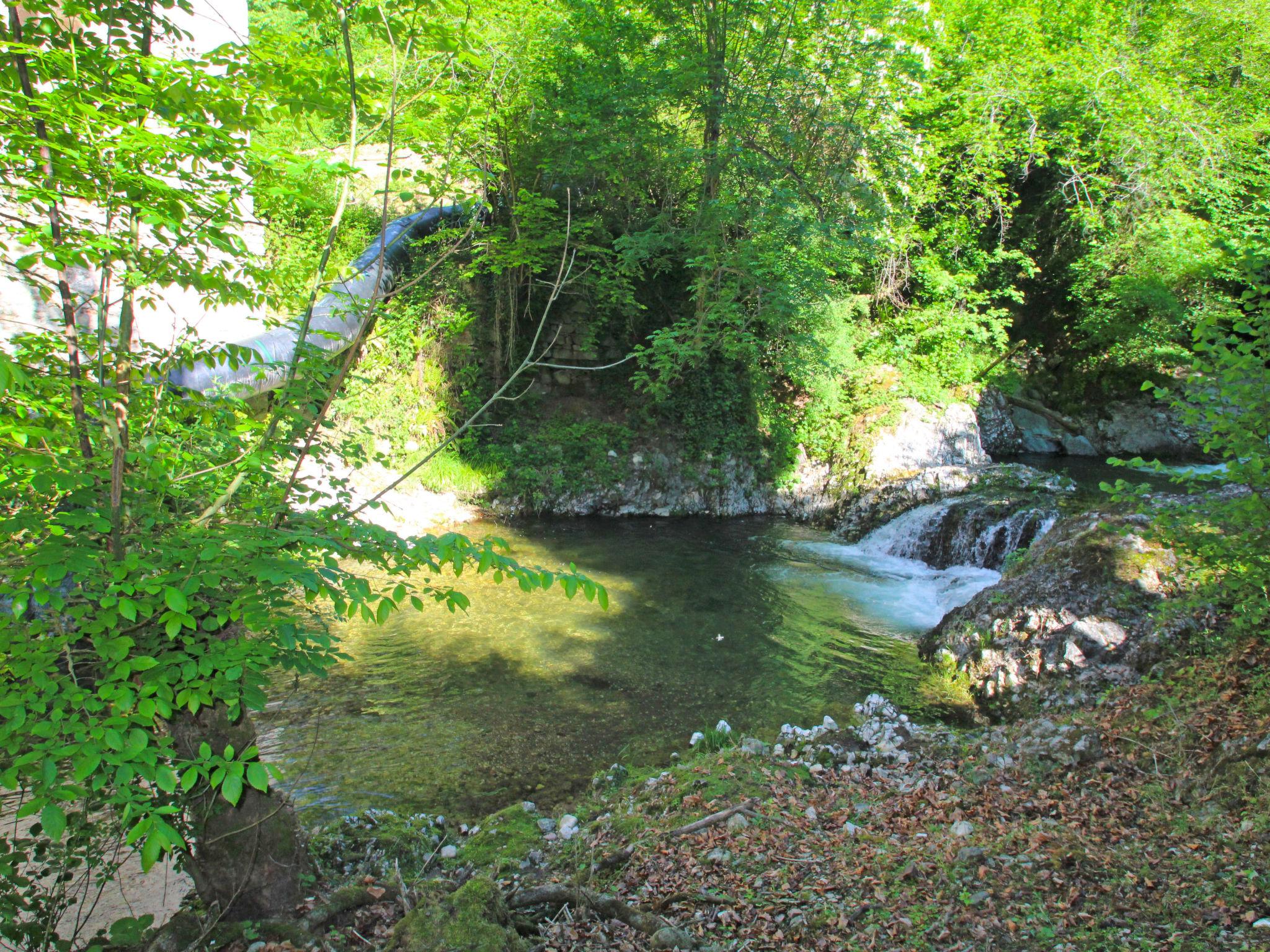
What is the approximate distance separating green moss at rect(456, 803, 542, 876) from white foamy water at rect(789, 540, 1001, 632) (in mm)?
5329

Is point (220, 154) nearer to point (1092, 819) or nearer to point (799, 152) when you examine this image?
point (1092, 819)

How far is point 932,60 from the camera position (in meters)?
16.4

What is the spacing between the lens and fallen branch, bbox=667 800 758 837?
12.6 feet

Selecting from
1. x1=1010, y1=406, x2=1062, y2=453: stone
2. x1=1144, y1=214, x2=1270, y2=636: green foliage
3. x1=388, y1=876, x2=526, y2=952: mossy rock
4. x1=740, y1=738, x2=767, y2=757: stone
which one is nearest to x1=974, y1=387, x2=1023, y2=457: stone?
x1=1010, y1=406, x2=1062, y2=453: stone

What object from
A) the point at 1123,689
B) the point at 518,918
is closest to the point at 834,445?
the point at 1123,689

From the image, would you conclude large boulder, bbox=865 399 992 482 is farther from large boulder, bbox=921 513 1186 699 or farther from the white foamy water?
large boulder, bbox=921 513 1186 699

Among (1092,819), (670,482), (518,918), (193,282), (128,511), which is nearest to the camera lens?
(128,511)

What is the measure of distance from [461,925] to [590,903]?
0.62 meters

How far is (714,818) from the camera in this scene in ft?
12.9

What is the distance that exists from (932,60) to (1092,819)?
58.4ft

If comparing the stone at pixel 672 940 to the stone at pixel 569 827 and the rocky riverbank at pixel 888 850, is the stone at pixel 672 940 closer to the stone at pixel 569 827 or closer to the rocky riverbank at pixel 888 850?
the rocky riverbank at pixel 888 850

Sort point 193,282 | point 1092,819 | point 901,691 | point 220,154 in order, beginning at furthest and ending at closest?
point 901,691, point 1092,819, point 193,282, point 220,154

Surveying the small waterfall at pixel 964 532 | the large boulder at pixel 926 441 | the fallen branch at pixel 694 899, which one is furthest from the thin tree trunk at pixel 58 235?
the large boulder at pixel 926 441

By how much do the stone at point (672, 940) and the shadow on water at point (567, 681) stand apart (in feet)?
6.65
